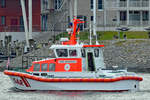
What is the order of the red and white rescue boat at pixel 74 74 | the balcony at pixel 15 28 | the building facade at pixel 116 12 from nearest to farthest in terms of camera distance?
the red and white rescue boat at pixel 74 74 < the balcony at pixel 15 28 < the building facade at pixel 116 12

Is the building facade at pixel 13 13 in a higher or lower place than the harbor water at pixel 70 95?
higher

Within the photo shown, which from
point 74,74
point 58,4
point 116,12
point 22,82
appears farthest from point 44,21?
point 74,74

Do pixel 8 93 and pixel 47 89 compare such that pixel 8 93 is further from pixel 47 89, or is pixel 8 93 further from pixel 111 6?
pixel 111 6

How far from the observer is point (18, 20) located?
59406 mm

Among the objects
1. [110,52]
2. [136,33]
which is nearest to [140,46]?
[110,52]

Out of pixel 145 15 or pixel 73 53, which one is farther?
pixel 145 15

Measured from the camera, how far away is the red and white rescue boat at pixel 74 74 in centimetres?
2802

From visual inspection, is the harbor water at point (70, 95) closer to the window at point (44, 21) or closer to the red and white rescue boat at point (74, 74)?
the red and white rescue boat at point (74, 74)

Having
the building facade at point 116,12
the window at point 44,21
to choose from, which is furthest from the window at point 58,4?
the building facade at point 116,12

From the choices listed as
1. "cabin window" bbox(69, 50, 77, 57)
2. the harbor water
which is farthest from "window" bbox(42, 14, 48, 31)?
"cabin window" bbox(69, 50, 77, 57)

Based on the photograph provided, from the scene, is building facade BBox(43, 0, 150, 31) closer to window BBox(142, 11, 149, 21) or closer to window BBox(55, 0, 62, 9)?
window BBox(142, 11, 149, 21)

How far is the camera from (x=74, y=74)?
1113 inches

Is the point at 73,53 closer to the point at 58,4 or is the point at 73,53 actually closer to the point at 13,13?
the point at 58,4

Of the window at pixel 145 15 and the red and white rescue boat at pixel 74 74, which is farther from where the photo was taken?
the window at pixel 145 15
